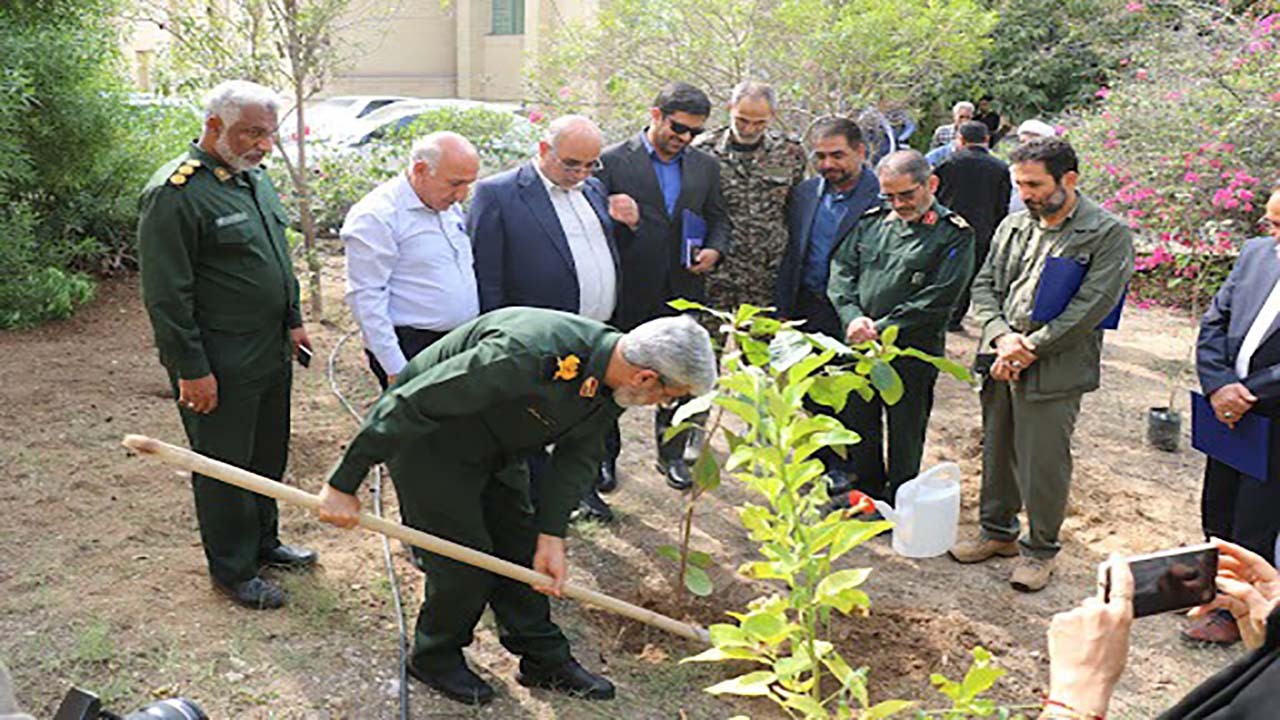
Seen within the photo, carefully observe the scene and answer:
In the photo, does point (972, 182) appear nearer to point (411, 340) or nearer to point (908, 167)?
point (908, 167)

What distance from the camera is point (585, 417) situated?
3.02 metres

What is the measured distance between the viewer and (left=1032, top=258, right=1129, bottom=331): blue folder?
12.9 ft

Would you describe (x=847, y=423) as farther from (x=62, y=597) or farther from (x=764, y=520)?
(x=62, y=597)

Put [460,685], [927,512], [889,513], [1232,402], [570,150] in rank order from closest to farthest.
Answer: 1. [460,685]
2. [1232,402]
3. [570,150]
4. [927,512]
5. [889,513]

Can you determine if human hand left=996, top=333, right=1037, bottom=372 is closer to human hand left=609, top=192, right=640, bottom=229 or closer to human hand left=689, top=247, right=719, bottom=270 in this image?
human hand left=689, top=247, right=719, bottom=270

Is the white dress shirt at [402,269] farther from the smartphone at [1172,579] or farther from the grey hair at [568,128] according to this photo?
the smartphone at [1172,579]

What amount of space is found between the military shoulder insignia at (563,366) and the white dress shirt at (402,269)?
1.11 metres

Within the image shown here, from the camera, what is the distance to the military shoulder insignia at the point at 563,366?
283 cm

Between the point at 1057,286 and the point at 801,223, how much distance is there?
1397mm

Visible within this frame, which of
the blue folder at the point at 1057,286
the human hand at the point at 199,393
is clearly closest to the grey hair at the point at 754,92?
the blue folder at the point at 1057,286

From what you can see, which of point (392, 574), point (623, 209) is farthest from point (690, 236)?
point (392, 574)

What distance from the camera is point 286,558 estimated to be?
398 cm

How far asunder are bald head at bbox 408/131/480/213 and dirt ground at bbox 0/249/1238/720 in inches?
57.5

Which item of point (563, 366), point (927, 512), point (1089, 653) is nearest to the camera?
point (1089, 653)
